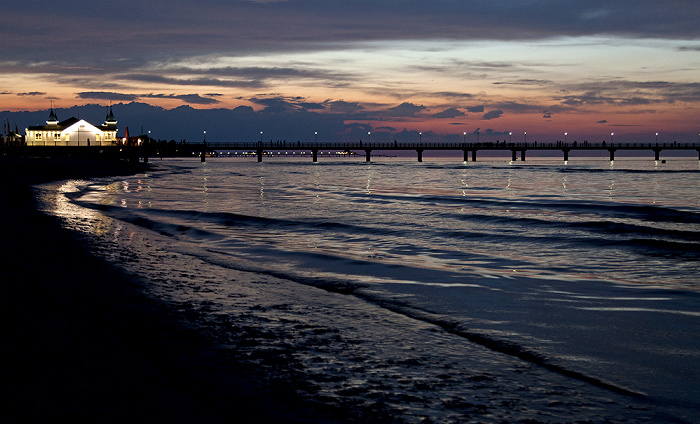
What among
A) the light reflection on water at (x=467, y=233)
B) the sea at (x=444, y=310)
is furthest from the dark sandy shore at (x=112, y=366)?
the light reflection on water at (x=467, y=233)

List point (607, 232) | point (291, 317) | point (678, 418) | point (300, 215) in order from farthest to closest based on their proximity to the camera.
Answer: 1. point (300, 215)
2. point (607, 232)
3. point (291, 317)
4. point (678, 418)

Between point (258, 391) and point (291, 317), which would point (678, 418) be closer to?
point (258, 391)

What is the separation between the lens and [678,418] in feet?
14.2

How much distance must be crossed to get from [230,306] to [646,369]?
505cm

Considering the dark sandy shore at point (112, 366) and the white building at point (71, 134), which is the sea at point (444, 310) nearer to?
the dark sandy shore at point (112, 366)

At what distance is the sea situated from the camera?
4.73 metres

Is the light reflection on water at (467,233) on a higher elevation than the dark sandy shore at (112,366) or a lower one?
→ lower

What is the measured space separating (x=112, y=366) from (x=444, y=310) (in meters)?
4.59

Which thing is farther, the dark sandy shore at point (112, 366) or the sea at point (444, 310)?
the sea at point (444, 310)

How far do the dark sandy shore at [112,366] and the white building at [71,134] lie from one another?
118 m

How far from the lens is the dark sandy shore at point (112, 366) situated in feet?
13.4

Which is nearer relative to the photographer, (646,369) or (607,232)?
(646,369)

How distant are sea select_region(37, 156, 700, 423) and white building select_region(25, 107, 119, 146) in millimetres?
110325

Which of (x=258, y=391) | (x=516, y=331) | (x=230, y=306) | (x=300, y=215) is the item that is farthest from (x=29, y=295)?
(x=300, y=215)
